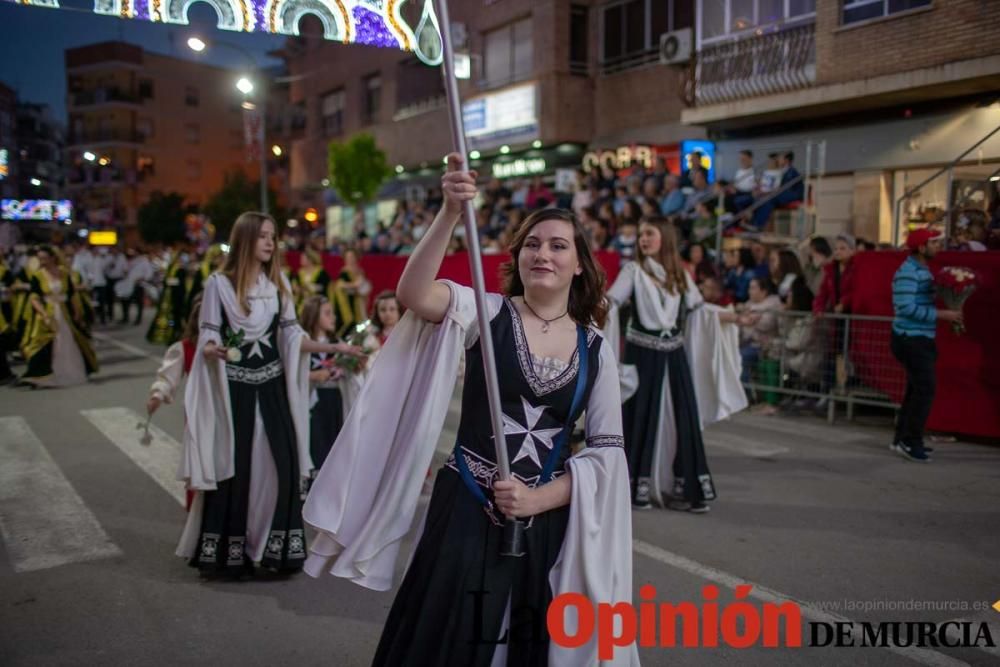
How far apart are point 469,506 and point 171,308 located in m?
16.4

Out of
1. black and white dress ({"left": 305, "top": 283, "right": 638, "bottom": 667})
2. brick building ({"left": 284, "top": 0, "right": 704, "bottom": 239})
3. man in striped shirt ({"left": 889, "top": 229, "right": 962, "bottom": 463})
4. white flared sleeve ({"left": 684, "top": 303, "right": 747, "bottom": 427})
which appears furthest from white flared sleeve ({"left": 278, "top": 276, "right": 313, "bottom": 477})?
brick building ({"left": 284, "top": 0, "right": 704, "bottom": 239})

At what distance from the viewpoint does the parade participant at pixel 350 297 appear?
12195mm

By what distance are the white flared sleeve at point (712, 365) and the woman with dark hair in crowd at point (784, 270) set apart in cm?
423

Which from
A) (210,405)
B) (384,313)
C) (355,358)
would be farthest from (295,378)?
(384,313)

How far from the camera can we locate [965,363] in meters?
8.89

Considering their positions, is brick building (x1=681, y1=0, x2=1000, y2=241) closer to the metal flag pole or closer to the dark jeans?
the dark jeans

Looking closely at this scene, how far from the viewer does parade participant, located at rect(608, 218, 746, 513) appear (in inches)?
255

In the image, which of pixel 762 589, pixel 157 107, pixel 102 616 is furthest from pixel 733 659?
pixel 157 107

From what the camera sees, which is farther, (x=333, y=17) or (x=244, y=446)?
(x=244, y=446)

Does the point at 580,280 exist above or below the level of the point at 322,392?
above

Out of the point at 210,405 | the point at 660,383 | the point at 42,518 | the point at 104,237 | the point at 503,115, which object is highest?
the point at 503,115

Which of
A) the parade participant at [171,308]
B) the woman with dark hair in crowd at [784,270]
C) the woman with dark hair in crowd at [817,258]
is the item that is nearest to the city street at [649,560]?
the woman with dark hair in crowd at [784,270]

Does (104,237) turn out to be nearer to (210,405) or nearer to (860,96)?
(860,96)

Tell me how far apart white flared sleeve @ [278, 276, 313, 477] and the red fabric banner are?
6.74 metres
